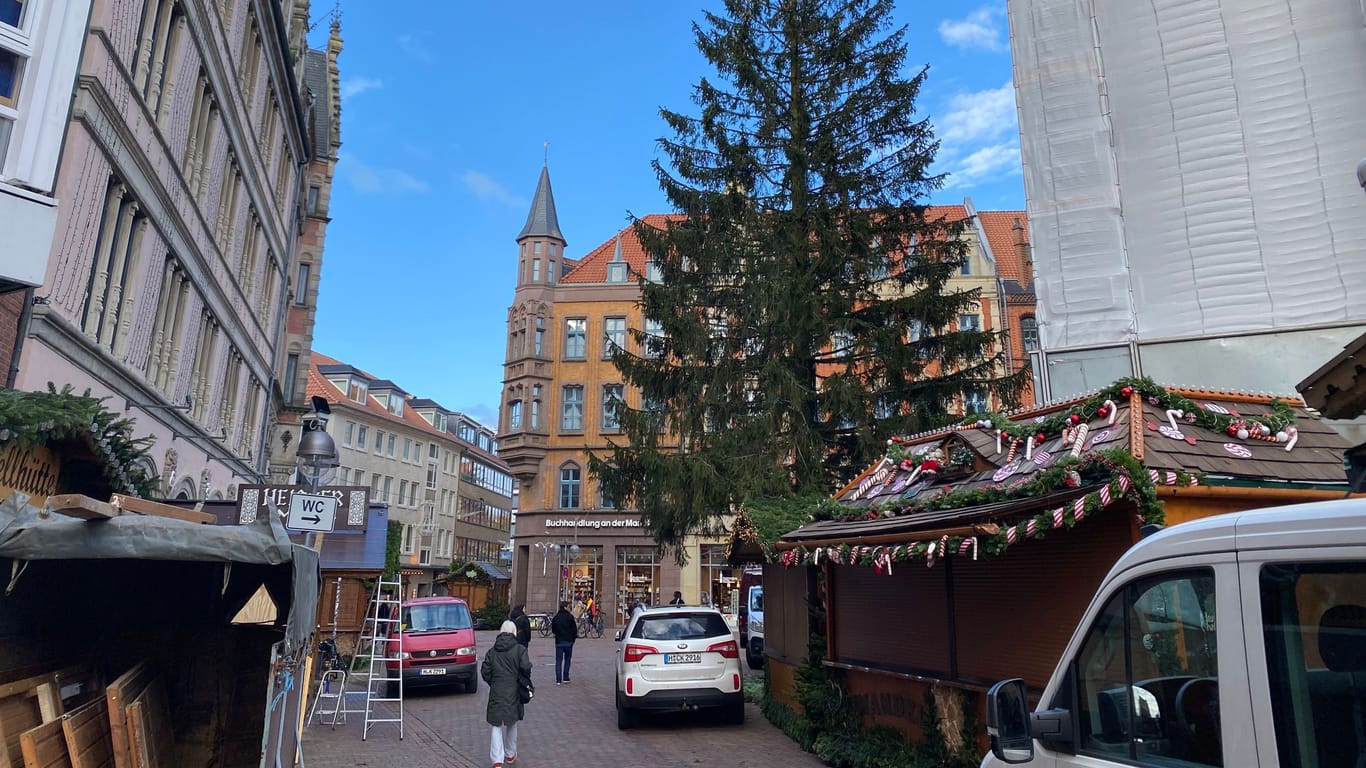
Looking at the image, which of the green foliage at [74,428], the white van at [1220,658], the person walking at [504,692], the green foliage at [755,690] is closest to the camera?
the white van at [1220,658]

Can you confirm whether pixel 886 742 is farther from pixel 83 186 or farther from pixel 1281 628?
Result: pixel 83 186

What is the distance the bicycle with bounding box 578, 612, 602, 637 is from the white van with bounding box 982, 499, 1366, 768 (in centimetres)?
3898

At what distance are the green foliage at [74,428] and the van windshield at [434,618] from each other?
11.1 metres

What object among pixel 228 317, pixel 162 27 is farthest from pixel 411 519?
pixel 162 27

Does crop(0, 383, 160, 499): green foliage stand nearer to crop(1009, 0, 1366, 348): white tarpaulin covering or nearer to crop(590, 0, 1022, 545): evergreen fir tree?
crop(590, 0, 1022, 545): evergreen fir tree

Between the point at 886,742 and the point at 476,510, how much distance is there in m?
74.3

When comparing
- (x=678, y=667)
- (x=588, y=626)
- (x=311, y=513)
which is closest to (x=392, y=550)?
(x=588, y=626)

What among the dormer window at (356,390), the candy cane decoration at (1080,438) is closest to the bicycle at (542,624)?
the dormer window at (356,390)

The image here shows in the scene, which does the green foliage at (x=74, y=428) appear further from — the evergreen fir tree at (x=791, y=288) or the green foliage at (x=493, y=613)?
→ the green foliage at (x=493, y=613)

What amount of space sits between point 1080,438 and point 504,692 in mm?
7096

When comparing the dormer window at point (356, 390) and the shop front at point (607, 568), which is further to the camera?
the dormer window at point (356, 390)

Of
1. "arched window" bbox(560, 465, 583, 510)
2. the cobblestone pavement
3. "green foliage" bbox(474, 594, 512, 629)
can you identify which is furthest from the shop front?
the cobblestone pavement

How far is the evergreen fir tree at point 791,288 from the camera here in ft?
58.6

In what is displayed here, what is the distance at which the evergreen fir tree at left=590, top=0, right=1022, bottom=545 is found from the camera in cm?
1786
